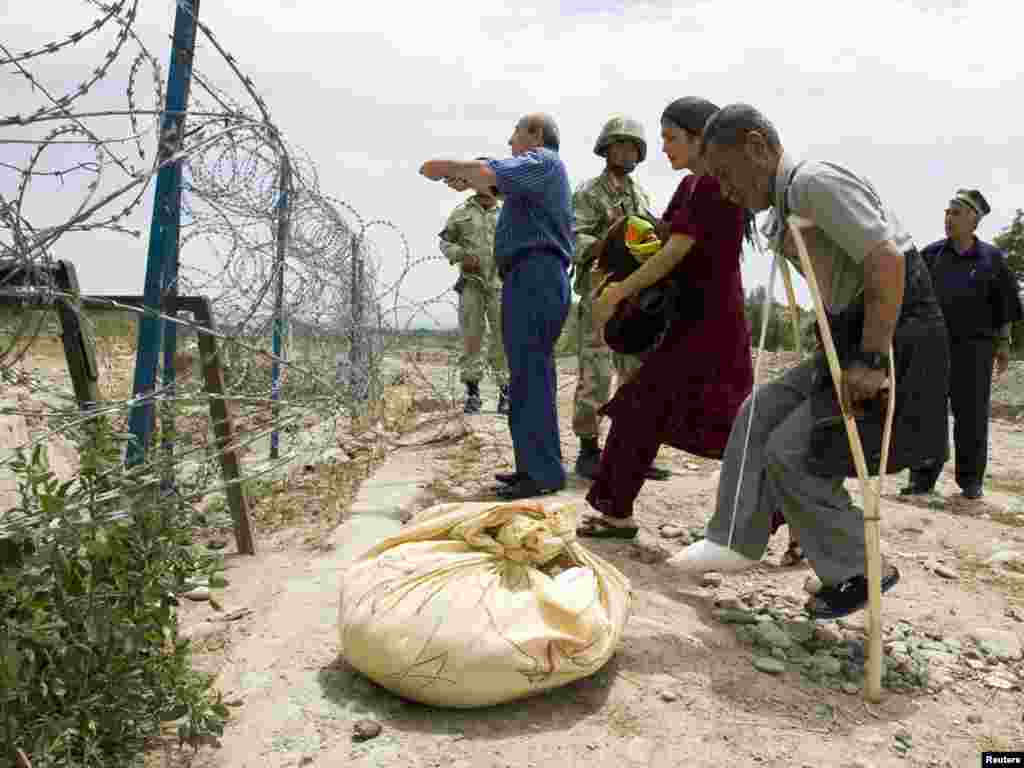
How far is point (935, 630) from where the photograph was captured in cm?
327

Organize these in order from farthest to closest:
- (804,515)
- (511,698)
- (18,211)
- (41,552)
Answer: (804,515) → (511,698) → (41,552) → (18,211)

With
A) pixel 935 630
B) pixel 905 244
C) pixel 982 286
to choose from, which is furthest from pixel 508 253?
pixel 982 286

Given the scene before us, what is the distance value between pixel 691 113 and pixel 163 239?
1874mm

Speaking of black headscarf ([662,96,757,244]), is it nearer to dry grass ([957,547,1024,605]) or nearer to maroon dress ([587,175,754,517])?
maroon dress ([587,175,754,517])

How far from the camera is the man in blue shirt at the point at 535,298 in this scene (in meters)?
4.22

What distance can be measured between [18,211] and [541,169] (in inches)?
103

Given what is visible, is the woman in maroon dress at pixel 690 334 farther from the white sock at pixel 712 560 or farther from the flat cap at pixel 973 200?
the flat cap at pixel 973 200

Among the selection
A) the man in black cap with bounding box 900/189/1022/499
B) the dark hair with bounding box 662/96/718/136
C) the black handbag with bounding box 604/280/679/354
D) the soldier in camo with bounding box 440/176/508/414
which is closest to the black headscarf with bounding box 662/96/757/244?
the dark hair with bounding box 662/96/718/136

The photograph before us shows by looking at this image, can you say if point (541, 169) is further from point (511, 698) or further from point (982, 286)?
point (982, 286)

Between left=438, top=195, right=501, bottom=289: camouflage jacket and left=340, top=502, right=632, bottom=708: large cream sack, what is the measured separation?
16.4 ft

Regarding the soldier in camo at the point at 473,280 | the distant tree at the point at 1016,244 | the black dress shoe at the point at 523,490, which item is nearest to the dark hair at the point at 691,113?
the black dress shoe at the point at 523,490

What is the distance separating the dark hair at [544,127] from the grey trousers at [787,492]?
1724mm

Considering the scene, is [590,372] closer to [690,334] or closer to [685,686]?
[690,334]

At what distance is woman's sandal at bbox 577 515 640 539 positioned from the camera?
379 cm
